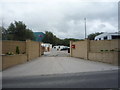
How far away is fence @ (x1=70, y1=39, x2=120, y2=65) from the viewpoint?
18.7m

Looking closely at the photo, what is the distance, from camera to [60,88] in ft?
25.4

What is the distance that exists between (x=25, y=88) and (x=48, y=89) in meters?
1.05

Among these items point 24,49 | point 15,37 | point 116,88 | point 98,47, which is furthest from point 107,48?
point 15,37

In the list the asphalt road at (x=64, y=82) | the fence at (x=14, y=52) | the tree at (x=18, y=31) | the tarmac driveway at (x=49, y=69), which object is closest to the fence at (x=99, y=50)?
the tarmac driveway at (x=49, y=69)

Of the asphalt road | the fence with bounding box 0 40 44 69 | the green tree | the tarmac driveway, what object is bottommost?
the tarmac driveway

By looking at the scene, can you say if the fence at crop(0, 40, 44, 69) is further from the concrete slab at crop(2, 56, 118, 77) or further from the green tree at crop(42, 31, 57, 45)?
the green tree at crop(42, 31, 57, 45)

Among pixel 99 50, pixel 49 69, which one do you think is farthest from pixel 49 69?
pixel 99 50

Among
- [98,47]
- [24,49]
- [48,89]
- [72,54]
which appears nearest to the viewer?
[48,89]

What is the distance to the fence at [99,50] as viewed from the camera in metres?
18.7

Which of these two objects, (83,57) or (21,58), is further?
(83,57)

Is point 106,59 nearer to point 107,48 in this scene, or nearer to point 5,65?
point 107,48

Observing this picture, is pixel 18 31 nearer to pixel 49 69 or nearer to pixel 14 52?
pixel 14 52

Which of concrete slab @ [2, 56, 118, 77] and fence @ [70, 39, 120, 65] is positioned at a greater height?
fence @ [70, 39, 120, 65]

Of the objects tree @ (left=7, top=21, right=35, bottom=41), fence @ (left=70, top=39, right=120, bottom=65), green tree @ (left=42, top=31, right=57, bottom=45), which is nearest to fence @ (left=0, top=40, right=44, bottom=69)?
fence @ (left=70, top=39, right=120, bottom=65)
